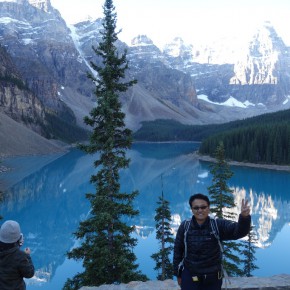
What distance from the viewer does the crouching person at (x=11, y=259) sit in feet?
22.0

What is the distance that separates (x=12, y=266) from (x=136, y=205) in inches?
2003

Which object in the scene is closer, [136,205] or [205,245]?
[205,245]

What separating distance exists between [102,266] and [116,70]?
26.0 feet

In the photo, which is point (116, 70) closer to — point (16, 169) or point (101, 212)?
point (101, 212)

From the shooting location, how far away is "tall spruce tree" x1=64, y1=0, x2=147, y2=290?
13.9 metres

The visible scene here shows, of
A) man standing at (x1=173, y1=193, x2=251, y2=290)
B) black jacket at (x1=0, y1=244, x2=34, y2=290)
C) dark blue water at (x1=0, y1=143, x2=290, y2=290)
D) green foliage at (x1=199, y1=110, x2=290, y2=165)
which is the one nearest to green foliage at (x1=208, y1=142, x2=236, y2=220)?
dark blue water at (x1=0, y1=143, x2=290, y2=290)

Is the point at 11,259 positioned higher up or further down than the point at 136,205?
higher up

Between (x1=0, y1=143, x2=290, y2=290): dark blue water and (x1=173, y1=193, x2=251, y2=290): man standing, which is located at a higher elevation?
(x1=173, y1=193, x2=251, y2=290): man standing

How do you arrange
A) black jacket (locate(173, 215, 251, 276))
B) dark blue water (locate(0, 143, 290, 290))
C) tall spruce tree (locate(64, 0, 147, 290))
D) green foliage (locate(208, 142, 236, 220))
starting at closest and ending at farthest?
black jacket (locate(173, 215, 251, 276))
tall spruce tree (locate(64, 0, 147, 290))
green foliage (locate(208, 142, 236, 220))
dark blue water (locate(0, 143, 290, 290))

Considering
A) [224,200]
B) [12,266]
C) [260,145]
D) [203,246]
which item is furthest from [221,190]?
[260,145]

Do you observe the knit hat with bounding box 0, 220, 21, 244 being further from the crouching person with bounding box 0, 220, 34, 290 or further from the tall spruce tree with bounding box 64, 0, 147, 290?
the tall spruce tree with bounding box 64, 0, 147, 290

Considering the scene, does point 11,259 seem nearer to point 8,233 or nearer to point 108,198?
point 8,233

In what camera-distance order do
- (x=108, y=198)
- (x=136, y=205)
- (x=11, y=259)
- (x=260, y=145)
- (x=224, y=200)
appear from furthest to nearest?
(x=260, y=145), (x=136, y=205), (x=224, y=200), (x=108, y=198), (x=11, y=259)

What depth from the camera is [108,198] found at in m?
14.9
